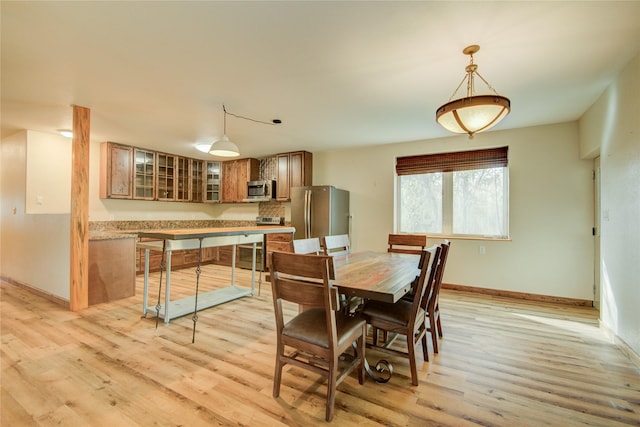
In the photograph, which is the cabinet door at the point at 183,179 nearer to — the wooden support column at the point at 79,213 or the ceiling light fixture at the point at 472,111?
the wooden support column at the point at 79,213

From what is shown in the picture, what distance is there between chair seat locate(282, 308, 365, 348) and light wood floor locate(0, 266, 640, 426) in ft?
1.43

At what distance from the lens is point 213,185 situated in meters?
6.66

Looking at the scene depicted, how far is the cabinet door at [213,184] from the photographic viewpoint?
261 inches

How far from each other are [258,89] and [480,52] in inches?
79.7

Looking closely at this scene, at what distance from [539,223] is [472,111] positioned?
2884 millimetres

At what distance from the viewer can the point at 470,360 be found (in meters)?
2.28

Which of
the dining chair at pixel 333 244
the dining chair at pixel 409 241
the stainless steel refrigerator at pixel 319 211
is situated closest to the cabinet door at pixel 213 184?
the stainless steel refrigerator at pixel 319 211

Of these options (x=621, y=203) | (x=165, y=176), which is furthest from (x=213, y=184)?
(x=621, y=203)

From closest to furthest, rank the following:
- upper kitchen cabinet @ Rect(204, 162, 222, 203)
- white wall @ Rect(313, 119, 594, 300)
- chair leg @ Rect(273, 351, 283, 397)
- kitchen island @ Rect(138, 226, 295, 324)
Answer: chair leg @ Rect(273, 351, 283, 397) → kitchen island @ Rect(138, 226, 295, 324) → white wall @ Rect(313, 119, 594, 300) → upper kitchen cabinet @ Rect(204, 162, 222, 203)

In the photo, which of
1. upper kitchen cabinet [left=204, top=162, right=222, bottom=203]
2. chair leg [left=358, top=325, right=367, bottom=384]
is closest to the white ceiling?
chair leg [left=358, top=325, right=367, bottom=384]

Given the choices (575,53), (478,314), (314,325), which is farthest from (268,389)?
(575,53)

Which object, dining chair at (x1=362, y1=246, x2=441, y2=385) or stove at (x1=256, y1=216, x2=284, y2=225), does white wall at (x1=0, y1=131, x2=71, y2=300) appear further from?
dining chair at (x1=362, y1=246, x2=441, y2=385)

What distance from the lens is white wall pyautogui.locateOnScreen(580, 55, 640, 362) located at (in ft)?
7.49

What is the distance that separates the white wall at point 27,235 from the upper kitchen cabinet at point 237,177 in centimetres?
295
